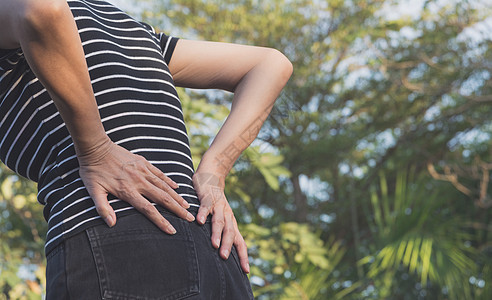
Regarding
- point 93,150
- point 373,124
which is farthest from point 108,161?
point 373,124

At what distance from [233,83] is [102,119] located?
329 mm

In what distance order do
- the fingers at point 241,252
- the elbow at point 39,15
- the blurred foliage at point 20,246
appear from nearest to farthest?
the elbow at point 39,15 < the fingers at point 241,252 < the blurred foliage at point 20,246

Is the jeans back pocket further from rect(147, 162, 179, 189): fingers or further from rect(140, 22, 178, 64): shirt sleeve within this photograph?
rect(140, 22, 178, 64): shirt sleeve

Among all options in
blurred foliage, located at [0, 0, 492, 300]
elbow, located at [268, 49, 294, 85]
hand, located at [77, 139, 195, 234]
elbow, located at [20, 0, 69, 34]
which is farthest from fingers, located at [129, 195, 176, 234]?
blurred foliage, located at [0, 0, 492, 300]

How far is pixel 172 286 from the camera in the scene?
2.54 feet

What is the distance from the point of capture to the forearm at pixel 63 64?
706 mm

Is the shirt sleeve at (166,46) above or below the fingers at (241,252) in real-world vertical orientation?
above

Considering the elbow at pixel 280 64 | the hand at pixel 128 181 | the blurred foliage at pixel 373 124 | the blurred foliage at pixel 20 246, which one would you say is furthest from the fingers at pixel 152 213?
Answer: the blurred foliage at pixel 373 124

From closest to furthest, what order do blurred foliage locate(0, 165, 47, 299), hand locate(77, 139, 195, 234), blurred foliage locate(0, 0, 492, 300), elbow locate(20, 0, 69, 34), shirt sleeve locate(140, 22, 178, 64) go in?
elbow locate(20, 0, 69, 34) < hand locate(77, 139, 195, 234) < shirt sleeve locate(140, 22, 178, 64) < blurred foliage locate(0, 165, 47, 299) < blurred foliage locate(0, 0, 492, 300)

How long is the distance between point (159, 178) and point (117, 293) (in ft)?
0.54

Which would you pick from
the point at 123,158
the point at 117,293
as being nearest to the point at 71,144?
the point at 123,158

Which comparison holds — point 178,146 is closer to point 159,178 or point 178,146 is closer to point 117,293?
point 159,178

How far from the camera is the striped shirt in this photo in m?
0.83

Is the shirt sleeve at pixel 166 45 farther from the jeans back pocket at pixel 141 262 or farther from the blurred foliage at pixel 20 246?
the blurred foliage at pixel 20 246
